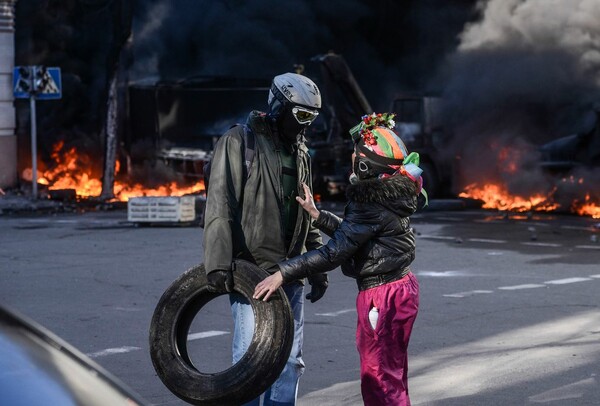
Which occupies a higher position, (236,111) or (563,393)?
(236,111)

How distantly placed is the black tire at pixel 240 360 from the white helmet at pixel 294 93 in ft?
2.45

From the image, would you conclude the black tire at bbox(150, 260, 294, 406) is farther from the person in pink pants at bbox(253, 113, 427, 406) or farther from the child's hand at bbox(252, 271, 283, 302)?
the person in pink pants at bbox(253, 113, 427, 406)

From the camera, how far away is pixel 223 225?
549 centimetres

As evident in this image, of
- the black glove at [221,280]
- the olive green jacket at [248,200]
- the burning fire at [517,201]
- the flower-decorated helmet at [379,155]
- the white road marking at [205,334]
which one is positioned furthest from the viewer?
the burning fire at [517,201]

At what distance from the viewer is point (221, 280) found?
213 inches

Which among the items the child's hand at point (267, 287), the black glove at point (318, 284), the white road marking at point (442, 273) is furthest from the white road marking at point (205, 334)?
the white road marking at point (442, 273)

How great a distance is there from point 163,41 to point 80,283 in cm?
2188

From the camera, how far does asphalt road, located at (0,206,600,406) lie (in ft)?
Answer: 25.4

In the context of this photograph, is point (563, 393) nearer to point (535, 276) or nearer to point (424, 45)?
point (535, 276)

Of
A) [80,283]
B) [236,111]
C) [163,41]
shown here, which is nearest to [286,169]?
[80,283]

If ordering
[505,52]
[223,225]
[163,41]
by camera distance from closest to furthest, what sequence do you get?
[223,225] → [505,52] → [163,41]

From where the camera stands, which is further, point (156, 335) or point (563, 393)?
point (563, 393)

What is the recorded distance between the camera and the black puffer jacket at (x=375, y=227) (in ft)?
18.5

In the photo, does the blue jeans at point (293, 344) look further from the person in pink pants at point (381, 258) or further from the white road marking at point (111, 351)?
the white road marking at point (111, 351)
